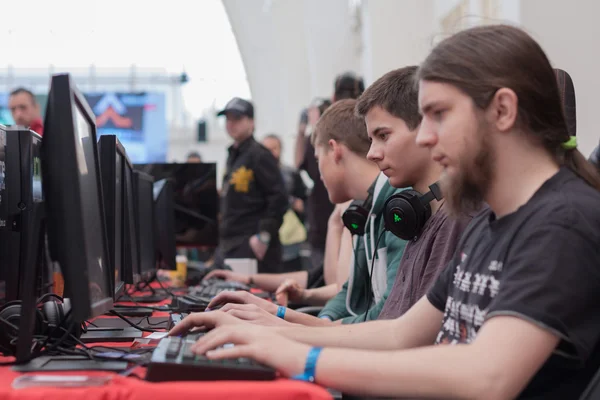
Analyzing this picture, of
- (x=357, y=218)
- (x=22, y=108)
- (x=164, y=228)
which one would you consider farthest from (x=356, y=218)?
(x=22, y=108)

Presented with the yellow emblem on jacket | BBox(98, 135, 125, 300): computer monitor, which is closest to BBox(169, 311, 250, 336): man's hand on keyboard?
BBox(98, 135, 125, 300): computer monitor

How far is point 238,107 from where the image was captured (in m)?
5.61

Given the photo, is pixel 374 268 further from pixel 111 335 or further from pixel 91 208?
pixel 91 208

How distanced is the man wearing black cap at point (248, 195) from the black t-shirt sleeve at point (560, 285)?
419cm

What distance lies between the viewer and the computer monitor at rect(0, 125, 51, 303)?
2.00 meters

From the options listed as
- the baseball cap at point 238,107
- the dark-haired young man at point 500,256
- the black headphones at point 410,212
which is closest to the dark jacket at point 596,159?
the dark-haired young man at point 500,256

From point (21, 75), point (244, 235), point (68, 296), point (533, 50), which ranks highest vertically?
point (21, 75)

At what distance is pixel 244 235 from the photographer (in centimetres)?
556

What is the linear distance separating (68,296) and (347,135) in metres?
1.77

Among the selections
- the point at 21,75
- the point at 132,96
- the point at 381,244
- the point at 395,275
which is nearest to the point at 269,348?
the point at 395,275

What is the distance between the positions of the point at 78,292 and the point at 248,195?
415cm

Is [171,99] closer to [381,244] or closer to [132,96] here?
[132,96]

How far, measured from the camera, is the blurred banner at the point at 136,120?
12398 mm

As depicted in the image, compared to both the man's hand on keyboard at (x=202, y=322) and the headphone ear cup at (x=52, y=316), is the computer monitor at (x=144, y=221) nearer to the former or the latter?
the headphone ear cup at (x=52, y=316)
